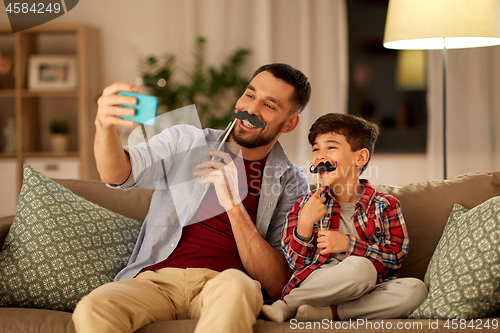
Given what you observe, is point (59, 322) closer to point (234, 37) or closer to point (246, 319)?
point (246, 319)

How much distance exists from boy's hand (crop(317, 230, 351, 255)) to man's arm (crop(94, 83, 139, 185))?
0.62 m

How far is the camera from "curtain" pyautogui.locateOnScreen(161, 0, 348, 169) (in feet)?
11.7

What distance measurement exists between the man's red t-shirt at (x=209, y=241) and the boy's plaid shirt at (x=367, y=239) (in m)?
0.17

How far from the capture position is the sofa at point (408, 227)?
1.21 metres

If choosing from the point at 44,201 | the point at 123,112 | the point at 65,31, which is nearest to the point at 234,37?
the point at 65,31

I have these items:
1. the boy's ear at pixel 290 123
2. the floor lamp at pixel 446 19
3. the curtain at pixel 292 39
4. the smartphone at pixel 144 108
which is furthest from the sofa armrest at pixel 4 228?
the curtain at pixel 292 39

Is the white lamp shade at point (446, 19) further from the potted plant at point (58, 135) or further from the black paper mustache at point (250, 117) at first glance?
the potted plant at point (58, 135)

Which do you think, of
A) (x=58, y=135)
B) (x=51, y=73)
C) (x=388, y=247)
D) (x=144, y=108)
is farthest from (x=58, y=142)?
(x=388, y=247)

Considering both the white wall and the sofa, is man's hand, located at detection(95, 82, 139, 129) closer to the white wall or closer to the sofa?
the sofa

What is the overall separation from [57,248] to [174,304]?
1.42 feet

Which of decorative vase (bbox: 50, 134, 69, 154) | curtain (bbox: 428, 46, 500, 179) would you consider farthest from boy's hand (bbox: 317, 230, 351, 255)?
decorative vase (bbox: 50, 134, 69, 154)

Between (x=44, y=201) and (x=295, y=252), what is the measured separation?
0.86 meters

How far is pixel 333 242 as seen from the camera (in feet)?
4.46

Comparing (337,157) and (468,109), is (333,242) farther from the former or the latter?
(468,109)
